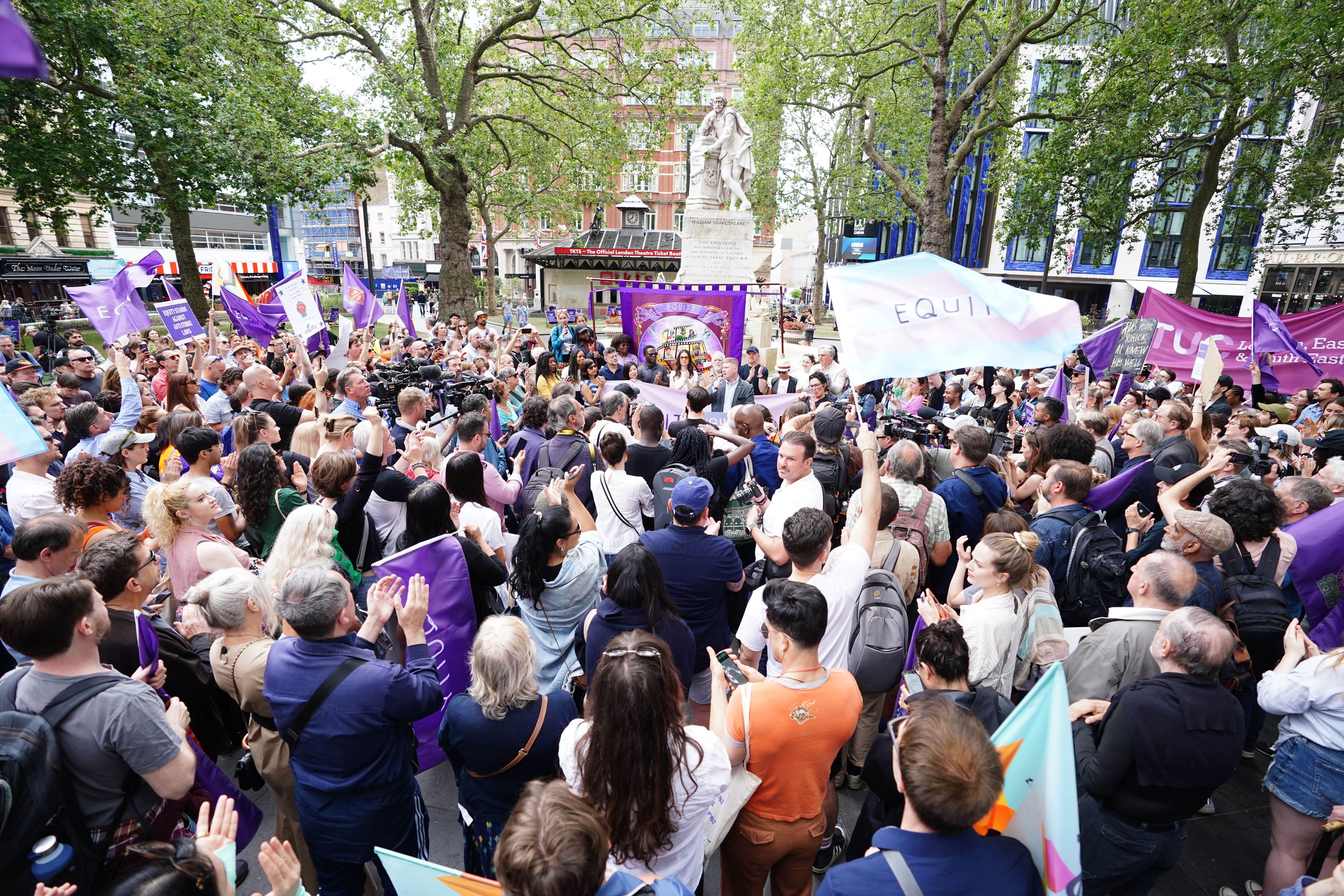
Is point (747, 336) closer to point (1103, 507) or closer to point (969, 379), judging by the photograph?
point (969, 379)

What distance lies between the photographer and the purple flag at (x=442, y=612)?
10.9 ft

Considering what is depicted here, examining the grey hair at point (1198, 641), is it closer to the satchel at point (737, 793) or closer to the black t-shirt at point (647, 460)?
the satchel at point (737, 793)

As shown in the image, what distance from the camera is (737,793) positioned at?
2373mm

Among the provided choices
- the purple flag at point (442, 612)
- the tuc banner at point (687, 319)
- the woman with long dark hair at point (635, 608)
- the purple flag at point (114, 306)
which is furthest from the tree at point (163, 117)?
the woman with long dark hair at point (635, 608)

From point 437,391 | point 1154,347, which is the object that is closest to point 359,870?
point 437,391

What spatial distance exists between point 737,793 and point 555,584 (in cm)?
139

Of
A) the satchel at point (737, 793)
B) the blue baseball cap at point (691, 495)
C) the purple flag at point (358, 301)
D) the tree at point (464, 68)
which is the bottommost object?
the satchel at point (737, 793)

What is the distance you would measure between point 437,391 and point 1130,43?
16.0 m

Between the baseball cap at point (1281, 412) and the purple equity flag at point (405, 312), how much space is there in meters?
12.8

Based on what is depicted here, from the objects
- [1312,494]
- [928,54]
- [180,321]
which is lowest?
[1312,494]

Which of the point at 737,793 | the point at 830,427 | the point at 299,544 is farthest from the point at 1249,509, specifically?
the point at 299,544

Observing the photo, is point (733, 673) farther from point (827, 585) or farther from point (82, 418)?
point (82, 418)

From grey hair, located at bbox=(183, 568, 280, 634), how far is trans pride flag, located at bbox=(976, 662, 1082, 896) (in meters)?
2.72

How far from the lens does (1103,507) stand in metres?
4.81
